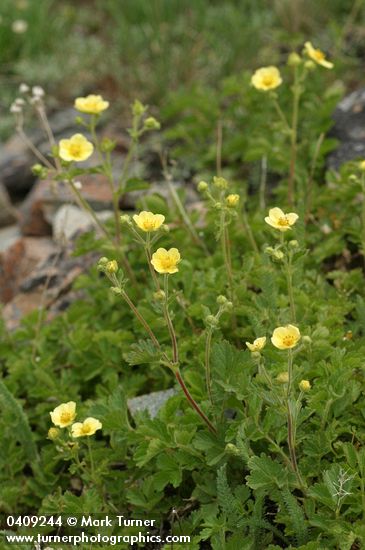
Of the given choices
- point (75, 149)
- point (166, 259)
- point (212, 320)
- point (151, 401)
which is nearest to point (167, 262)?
point (166, 259)

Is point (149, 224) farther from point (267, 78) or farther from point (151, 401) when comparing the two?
point (267, 78)

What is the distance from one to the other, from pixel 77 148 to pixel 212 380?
3.67ft

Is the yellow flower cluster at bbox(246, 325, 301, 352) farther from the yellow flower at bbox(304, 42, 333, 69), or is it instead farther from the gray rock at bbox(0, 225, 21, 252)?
the gray rock at bbox(0, 225, 21, 252)

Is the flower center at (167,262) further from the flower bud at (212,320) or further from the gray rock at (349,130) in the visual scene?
the gray rock at (349,130)

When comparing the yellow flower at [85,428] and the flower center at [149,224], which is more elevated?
the flower center at [149,224]

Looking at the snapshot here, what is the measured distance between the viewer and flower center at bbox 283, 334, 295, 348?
6.70 feet

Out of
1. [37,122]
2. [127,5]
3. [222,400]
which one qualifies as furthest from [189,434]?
[127,5]

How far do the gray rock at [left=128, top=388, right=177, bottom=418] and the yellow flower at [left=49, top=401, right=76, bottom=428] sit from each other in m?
0.35

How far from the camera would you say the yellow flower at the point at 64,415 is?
7.67ft

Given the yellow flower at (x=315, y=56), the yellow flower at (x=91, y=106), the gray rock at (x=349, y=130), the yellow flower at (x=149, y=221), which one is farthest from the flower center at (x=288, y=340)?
the gray rock at (x=349, y=130)

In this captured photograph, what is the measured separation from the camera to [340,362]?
2.31 meters

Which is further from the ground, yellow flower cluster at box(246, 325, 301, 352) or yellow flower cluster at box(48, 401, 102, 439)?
yellow flower cluster at box(246, 325, 301, 352)

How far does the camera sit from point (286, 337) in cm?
205

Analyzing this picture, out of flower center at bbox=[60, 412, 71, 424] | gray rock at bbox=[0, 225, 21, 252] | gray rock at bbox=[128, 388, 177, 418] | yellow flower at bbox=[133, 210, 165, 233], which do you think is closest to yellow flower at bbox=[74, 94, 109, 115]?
yellow flower at bbox=[133, 210, 165, 233]
